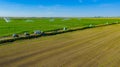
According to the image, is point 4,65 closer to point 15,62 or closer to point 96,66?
point 15,62

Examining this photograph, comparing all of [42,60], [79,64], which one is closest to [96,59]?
[79,64]

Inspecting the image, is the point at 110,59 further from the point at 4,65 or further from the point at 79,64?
the point at 4,65

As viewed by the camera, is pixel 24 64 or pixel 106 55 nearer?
pixel 24 64

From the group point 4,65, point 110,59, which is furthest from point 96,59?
point 4,65

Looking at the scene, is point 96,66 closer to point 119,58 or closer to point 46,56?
point 119,58

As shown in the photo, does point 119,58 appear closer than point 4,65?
No

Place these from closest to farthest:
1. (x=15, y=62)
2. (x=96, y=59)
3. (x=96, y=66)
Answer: (x=96, y=66) < (x=15, y=62) < (x=96, y=59)

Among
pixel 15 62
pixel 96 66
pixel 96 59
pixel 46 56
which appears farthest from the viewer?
pixel 46 56
